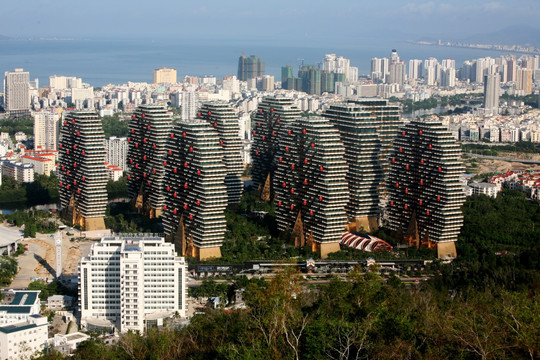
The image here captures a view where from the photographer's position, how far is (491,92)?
264ft

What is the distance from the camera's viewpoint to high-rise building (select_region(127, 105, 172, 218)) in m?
36.8

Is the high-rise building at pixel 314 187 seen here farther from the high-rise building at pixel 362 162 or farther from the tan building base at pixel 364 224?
the tan building base at pixel 364 224

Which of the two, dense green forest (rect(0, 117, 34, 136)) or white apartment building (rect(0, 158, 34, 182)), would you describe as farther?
dense green forest (rect(0, 117, 34, 136))

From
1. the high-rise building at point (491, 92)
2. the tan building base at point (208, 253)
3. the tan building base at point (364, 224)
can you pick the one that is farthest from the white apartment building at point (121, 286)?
the high-rise building at point (491, 92)

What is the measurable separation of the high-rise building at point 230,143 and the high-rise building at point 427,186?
7.31m

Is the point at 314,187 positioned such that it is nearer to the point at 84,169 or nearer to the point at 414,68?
the point at 84,169

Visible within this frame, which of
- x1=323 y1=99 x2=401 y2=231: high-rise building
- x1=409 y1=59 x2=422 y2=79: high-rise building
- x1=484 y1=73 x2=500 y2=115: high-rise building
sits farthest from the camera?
x1=409 y1=59 x2=422 y2=79: high-rise building

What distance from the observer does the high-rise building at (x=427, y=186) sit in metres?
31.7

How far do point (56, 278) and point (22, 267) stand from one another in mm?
2346

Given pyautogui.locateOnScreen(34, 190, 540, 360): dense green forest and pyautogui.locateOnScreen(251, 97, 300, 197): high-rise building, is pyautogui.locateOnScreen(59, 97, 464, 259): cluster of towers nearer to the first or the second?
pyautogui.locateOnScreen(251, 97, 300, 197): high-rise building

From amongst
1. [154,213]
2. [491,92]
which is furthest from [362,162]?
[491,92]

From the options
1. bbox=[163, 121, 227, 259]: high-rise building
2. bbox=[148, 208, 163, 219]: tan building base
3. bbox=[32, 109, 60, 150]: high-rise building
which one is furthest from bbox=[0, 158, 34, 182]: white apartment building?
bbox=[163, 121, 227, 259]: high-rise building

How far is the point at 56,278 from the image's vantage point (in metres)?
29.2

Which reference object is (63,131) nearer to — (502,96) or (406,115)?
(406,115)
